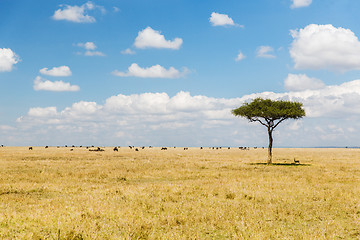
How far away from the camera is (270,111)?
46.4m

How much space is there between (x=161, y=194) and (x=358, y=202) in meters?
10.4

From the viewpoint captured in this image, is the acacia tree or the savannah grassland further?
the acacia tree

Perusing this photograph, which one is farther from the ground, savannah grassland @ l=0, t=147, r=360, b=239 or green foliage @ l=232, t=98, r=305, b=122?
Result: green foliage @ l=232, t=98, r=305, b=122

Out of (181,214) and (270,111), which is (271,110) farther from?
(181,214)

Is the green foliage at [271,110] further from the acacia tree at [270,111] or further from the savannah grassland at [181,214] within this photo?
the savannah grassland at [181,214]

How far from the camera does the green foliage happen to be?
4675 cm

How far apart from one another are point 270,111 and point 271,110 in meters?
0.22

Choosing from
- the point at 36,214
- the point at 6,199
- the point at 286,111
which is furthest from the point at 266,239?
the point at 286,111

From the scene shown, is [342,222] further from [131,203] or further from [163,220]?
[131,203]

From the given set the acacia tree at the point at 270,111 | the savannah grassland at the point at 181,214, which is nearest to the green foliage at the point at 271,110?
the acacia tree at the point at 270,111

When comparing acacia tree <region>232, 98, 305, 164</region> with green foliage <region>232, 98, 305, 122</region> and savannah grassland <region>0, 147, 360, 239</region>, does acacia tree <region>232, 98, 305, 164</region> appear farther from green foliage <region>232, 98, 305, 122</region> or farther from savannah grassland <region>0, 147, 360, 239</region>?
savannah grassland <region>0, 147, 360, 239</region>

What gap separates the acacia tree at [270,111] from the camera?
4684 cm

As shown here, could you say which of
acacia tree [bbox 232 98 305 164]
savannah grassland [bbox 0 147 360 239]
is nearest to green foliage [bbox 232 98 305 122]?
acacia tree [bbox 232 98 305 164]

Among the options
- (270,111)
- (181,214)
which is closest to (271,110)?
(270,111)
